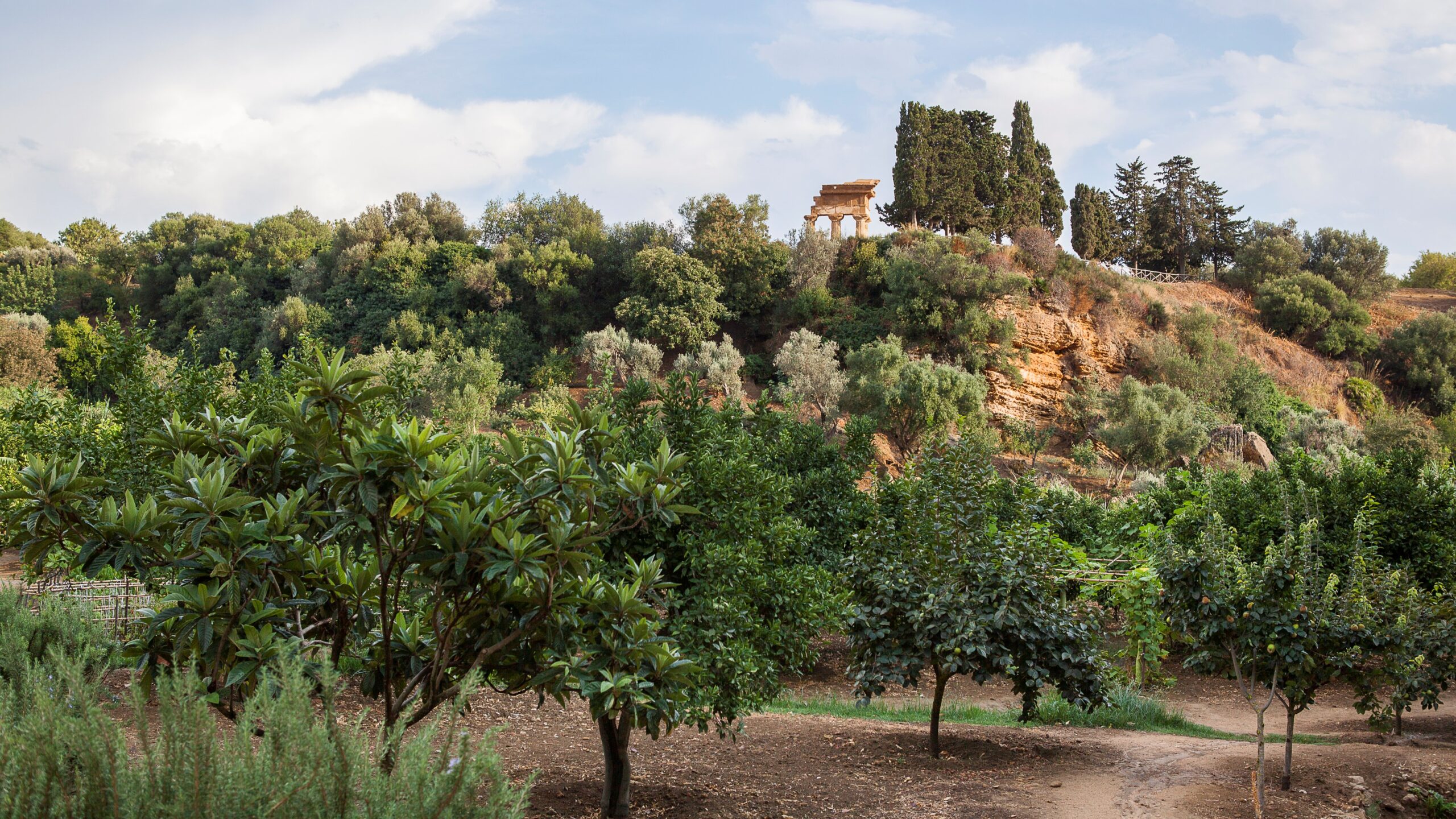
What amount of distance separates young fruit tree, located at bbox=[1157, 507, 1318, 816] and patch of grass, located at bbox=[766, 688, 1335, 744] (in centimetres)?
256

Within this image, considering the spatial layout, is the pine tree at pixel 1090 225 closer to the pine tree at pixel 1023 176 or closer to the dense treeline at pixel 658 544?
the pine tree at pixel 1023 176

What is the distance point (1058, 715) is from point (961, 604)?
338cm

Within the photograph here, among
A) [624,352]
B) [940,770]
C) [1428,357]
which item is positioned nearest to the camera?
[940,770]

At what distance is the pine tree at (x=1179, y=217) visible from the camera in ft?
139

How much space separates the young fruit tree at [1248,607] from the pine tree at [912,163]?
31359 mm

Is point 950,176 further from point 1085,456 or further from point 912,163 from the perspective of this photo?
point 1085,456

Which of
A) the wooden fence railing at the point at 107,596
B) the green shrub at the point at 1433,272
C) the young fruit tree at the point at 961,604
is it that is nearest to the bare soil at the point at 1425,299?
the green shrub at the point at 1433,272

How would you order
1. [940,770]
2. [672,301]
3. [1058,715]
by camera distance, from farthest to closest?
[672,301] → [1058,715] → [940,770]

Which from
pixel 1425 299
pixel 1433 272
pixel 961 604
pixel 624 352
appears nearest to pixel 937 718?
pixel 961 604

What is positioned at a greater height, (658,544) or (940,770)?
(658,544)

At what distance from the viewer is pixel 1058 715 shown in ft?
30.5

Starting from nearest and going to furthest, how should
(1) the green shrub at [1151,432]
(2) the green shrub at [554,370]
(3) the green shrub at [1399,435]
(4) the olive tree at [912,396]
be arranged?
(1) the green shrub at [1151,432] < (4) the olive tree at [912,396] < (3) the green shrub at [1399,435] < (2) the green shrub at [554,370]

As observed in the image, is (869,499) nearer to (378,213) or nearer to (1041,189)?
(1041,189)

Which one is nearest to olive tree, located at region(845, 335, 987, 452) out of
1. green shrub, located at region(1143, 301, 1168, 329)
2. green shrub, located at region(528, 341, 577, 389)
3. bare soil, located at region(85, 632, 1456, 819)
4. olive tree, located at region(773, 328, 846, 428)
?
olive tree, located at region(773, 328, 846, 428)
